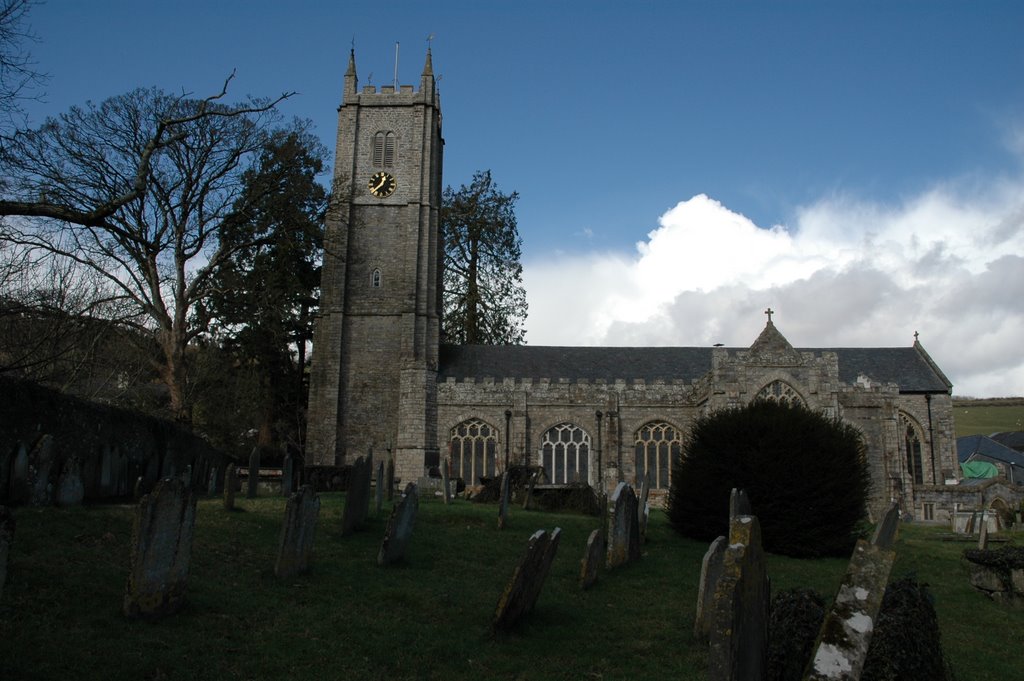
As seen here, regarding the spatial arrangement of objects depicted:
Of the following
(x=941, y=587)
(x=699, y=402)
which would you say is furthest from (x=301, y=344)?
(x=941, y=587)

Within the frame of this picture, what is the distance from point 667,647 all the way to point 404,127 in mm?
28103

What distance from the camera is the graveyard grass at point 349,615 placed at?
612 centimetres

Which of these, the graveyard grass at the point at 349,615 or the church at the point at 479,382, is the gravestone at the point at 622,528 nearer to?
the graveyard grass at the point at 349,615

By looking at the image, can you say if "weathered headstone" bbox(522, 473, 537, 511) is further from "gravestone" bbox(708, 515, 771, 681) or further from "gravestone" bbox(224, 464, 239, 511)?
"gravestone" bbox(708, 515, 771, 681)

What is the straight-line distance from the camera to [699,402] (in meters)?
28.7

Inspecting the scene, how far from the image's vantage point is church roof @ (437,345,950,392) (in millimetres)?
31328

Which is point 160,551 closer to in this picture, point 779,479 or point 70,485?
point 70,485

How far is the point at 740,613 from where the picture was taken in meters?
3.96

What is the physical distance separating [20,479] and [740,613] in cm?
912

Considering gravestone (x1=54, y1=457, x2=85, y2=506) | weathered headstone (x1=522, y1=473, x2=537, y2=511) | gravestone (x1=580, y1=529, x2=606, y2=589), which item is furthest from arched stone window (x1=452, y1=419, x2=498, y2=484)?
gravestone (x1=580, y1=529, x2=606, y2=589)

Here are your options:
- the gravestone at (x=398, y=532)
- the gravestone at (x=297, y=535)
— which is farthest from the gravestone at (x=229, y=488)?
the gravestone at (x=297, y=535)

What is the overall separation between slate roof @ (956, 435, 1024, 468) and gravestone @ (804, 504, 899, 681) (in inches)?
1902

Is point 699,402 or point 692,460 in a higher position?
point 699,402

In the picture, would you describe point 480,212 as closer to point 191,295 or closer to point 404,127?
point 404,127
